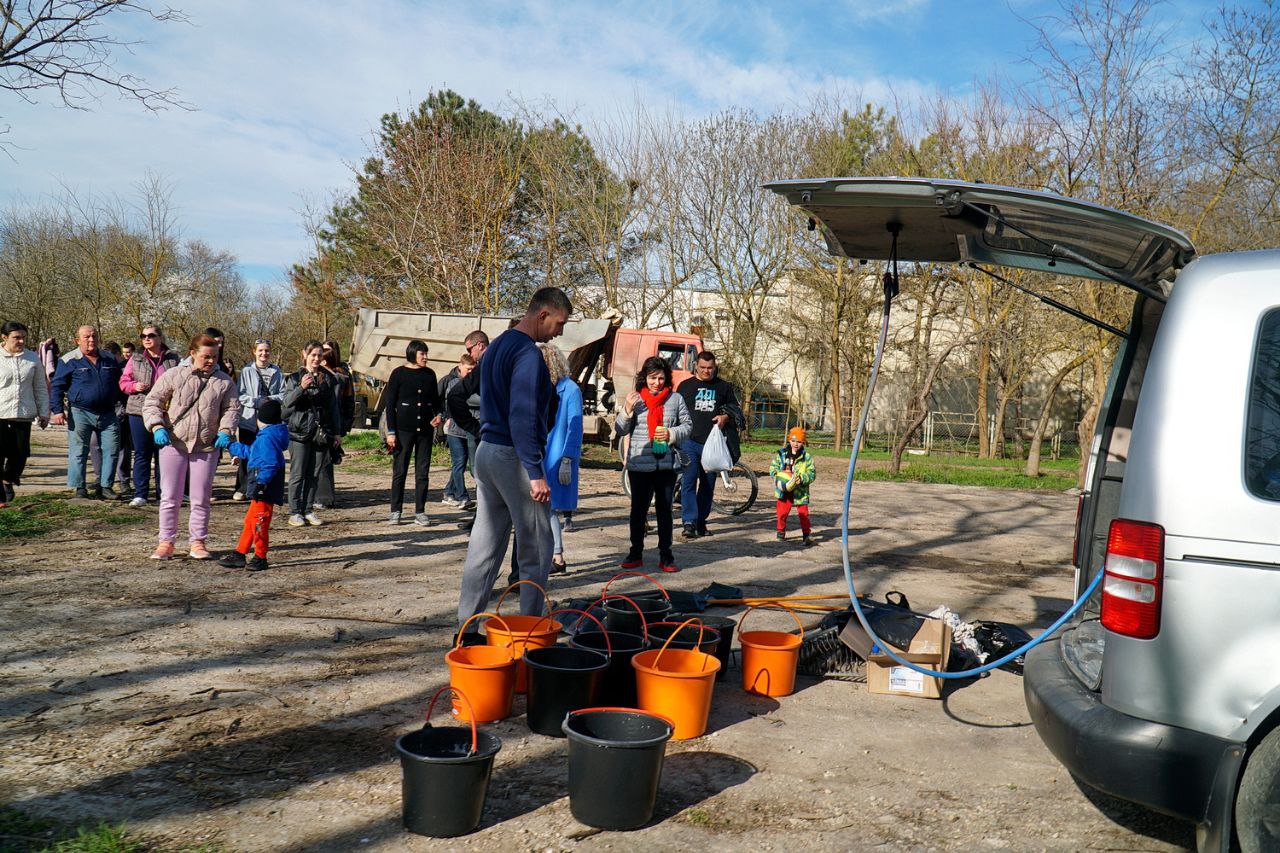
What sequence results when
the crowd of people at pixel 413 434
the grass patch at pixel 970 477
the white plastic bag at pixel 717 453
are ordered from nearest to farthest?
the crowd of people at pixel 413 434 < the white plastic bag at pixel 717 453 < the grass patch at pixel 970 477

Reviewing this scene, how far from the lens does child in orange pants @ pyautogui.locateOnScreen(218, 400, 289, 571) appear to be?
690 cm

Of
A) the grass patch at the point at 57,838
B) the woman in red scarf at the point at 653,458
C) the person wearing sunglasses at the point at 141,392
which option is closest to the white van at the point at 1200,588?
the grass patch at the point at 57,838

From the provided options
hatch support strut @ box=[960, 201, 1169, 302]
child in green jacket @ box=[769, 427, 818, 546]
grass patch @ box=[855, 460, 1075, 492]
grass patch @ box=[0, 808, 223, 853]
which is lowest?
grass patch @ box=[0, 808, 223, 853]

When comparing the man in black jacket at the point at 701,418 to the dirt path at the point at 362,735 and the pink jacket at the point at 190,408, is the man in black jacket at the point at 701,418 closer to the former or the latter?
the dirt path at the point at 362,735

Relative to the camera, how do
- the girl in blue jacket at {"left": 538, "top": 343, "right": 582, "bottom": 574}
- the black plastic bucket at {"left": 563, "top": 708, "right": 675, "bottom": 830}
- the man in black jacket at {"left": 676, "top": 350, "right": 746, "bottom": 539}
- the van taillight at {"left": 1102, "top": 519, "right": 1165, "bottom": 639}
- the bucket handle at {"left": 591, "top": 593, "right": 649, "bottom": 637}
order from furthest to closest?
the man in black jacket at {"left": 676, "top": 350, "right": 746, "bottom": 539}
the girl in blue jacket at {"left": 538, "top": 343, "right": 582, "bottom": 574}
the bucket handle at {"left": 591, "top": 593, "right": 649, "bottom": 637}
the black plastic bucket at {"left": 563, "top": 708, "right": 675, "bottom": 830}
the van taillight at {"left": 1102, "top": 519, "right": 1165, "bottom": 639}

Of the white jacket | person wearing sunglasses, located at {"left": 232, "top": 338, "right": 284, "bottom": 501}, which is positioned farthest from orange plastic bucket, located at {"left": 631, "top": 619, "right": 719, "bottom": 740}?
the white jacket

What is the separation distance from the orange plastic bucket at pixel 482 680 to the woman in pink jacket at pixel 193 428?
3762 millimetres

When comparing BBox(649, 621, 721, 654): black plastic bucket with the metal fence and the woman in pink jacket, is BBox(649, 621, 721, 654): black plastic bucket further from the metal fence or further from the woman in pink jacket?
the metal fence

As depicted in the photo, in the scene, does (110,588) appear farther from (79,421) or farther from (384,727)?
(79,421)

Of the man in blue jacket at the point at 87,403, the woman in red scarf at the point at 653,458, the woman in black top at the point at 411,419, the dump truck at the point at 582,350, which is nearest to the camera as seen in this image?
the woman in red scarf at the point at 653,458

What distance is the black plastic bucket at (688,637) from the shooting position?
436cm

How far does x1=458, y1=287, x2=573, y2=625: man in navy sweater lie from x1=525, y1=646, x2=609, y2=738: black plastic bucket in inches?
31.0

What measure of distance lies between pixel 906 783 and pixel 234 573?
5.34 metres

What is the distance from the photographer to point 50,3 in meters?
7.51
